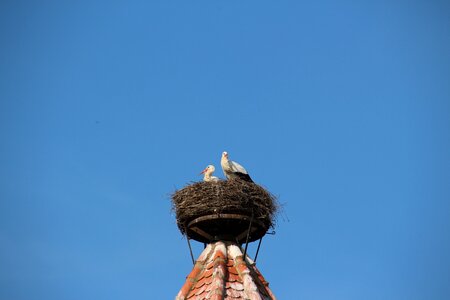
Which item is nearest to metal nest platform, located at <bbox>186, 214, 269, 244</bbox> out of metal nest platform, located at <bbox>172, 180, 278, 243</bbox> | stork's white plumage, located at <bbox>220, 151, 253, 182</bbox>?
metal nest platform, located at <bbox>172, 180, 278, 243</bbox>

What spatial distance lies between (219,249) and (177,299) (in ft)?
3.43

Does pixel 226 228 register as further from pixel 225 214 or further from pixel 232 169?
pixel 232 169

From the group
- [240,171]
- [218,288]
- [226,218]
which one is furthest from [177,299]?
[240,171]

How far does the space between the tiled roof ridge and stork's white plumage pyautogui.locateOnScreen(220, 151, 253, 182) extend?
108 inches

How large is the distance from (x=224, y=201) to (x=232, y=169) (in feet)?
10.3

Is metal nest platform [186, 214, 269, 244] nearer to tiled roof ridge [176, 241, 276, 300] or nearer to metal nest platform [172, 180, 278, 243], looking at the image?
metal nest platform [172, 180, 278, 243]

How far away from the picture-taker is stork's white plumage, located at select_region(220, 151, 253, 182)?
14.3m

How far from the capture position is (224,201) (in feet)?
38.2

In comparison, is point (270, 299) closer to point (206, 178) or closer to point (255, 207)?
point (255, 207)

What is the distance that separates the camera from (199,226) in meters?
11.8

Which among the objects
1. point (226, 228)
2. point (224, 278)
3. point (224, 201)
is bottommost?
point (224, 278)

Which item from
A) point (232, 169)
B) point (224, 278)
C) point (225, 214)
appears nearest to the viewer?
point (224, 278)

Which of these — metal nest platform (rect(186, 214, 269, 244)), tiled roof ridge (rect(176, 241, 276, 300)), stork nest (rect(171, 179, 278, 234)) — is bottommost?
tiled roof ridge (rect(176, 241, 276, 300))

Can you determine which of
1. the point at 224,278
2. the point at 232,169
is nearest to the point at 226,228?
the point at 224,278
